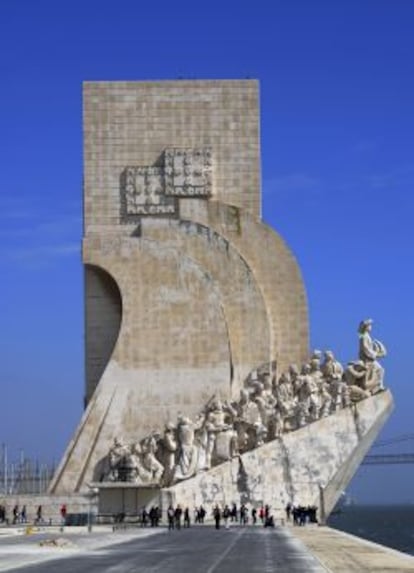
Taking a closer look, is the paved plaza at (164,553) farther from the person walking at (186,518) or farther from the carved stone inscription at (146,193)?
the carved stone inscription at (146,193)

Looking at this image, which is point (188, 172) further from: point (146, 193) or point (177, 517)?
point (177, 517)

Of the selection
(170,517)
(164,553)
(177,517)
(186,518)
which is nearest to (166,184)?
(186,518)

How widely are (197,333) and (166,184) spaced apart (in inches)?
177

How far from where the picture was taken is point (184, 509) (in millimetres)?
30891

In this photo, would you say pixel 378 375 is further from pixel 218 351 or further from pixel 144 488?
pixel 144 488

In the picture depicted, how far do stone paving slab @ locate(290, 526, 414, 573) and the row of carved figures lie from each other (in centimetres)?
819

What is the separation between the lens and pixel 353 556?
1788cm

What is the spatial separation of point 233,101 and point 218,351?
7391mm

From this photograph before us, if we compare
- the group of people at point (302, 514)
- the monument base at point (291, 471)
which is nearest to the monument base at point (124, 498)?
the monument base at point (291, 471)

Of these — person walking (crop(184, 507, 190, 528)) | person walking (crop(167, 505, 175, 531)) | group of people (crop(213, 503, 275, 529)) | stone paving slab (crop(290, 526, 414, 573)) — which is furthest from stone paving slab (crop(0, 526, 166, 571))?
stone paving slab (crop(290, 526, 414, 573))

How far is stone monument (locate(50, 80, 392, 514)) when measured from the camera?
1281 inches

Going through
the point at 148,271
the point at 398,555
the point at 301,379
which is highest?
the point at 148,271

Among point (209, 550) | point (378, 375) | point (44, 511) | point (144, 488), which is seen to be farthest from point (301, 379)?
point (209, 550)

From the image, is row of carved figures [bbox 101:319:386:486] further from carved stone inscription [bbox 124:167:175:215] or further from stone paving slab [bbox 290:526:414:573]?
stone paving slab [bbox 290:526:414:573]
